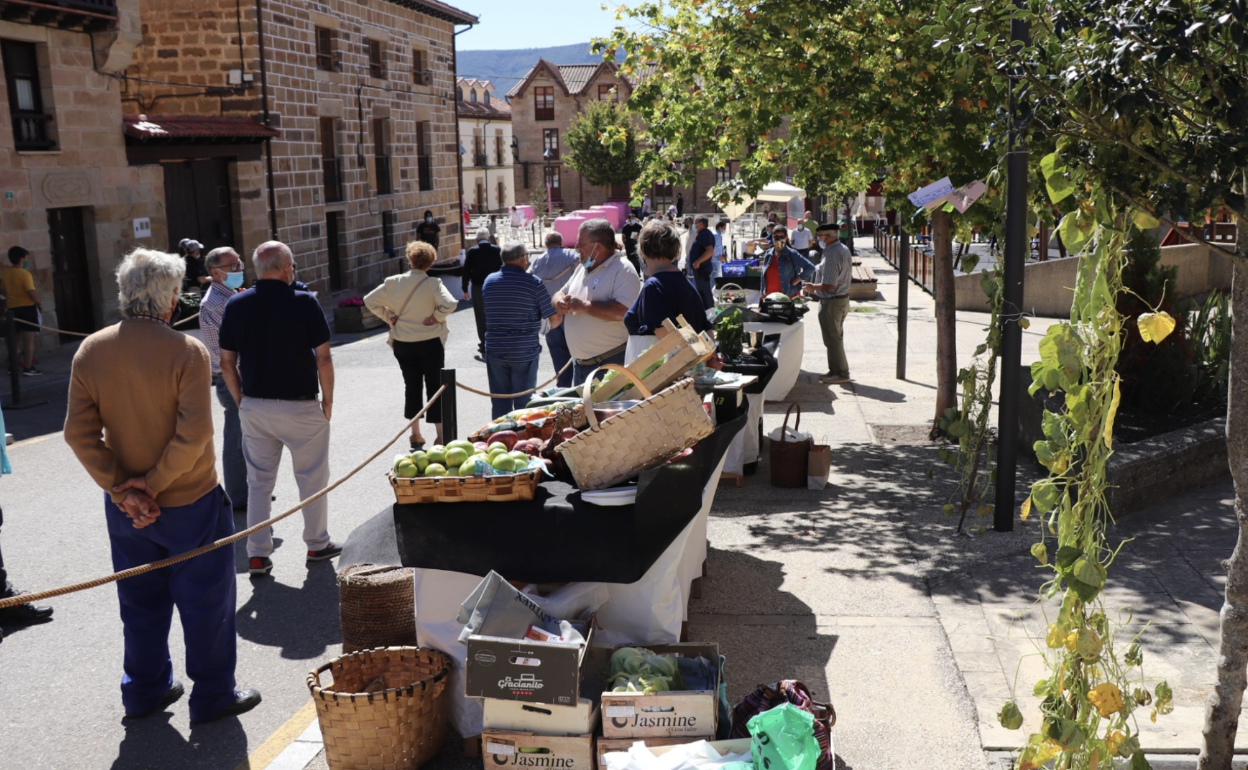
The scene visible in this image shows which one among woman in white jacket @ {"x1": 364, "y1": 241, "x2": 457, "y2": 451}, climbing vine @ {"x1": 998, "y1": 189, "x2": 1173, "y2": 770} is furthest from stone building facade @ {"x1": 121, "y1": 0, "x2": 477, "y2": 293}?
climbing vine @ {"x1": 998, "y1": 189, "x2": 1173, "y2": 770}

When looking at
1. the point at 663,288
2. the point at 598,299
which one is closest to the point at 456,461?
the point at 663,288

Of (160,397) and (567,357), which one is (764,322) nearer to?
(567,357)

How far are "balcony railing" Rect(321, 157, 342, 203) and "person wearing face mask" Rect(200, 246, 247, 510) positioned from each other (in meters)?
21.4

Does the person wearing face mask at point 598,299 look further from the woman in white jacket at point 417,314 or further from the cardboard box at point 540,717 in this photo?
the cardboard box at point 540,717

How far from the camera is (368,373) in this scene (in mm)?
14711

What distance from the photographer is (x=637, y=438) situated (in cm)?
466

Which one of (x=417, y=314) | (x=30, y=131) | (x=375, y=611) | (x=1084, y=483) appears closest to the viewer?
(x=1084, y=483)

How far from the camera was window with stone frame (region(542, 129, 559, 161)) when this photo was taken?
7888 centimetres

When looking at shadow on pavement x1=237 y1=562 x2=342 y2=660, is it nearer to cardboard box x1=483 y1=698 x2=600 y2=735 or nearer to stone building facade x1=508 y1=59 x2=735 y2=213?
cardboard box x1=483 y1=698 x2=600 y2=735

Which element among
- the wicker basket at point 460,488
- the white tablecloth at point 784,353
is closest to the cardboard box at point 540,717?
the wicker basket at point 460,488

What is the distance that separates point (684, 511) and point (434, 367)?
5.47 metres

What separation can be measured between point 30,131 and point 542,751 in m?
17.1

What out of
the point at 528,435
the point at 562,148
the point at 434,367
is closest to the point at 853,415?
the point at 434,367

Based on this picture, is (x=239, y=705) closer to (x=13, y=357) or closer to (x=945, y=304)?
(x=945, y=304)
